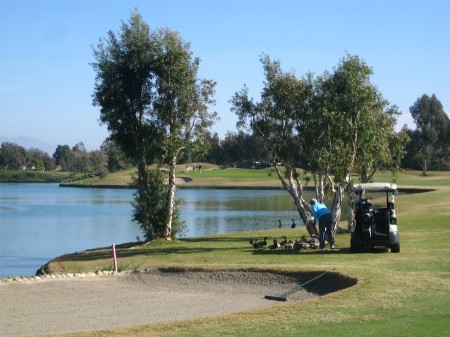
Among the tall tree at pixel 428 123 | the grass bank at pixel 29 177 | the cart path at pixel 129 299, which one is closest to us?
the cart path at pixel 129 299

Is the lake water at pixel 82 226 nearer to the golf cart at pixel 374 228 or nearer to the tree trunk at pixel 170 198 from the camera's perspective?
the tree trunk at pixel 170 198

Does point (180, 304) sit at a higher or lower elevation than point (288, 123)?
lower

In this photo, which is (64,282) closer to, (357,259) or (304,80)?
(357,259)

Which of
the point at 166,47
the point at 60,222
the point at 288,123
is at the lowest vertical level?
the point at 60,222

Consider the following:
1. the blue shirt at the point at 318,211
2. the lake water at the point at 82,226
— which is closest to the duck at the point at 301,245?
the blue shirt at the point at 318,211

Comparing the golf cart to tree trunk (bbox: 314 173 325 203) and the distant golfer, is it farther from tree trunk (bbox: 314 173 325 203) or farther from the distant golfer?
tree trunk (bbox: 314 173 325 203)

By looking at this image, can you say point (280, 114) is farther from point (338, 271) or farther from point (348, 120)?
point (338, 271)

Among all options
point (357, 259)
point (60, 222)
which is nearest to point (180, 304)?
point (357, 259)

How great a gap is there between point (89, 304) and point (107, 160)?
144831 mm

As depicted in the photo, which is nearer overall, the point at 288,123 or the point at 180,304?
the point at 180,304

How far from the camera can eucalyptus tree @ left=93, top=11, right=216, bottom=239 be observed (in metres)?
30.4

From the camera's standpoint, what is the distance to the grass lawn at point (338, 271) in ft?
37.8

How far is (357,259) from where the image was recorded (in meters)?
20.8

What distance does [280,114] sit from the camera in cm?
2827
